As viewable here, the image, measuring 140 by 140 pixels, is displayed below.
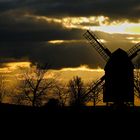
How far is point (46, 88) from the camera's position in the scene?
93.2m

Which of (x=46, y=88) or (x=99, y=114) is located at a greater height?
(x=46, y=88)

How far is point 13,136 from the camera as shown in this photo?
48406 mm

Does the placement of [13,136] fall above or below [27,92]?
below

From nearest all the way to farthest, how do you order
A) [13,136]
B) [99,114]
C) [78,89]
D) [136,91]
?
[13,136], [99,114], [136,91], [78,89]

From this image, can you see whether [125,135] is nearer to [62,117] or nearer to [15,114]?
[62,117]

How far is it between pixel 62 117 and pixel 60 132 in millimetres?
1691

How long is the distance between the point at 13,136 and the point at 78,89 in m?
57.9

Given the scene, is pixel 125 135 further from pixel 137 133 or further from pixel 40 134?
pixel 40 134

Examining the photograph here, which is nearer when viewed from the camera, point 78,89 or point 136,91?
point 136,91

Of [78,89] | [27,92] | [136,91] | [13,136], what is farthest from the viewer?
[78,89]

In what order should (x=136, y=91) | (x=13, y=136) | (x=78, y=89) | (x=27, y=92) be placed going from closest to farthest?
1. (x=13, y=136)
2. (x=136, y=91)
3. (x=27, y=92)
4. (x=78, y=89)

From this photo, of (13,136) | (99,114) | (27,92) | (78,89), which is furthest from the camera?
(78,89)

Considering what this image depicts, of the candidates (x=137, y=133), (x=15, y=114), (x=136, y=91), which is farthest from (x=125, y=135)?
(x=136, y=91)

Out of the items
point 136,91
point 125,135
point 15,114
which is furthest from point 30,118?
point 136,91
